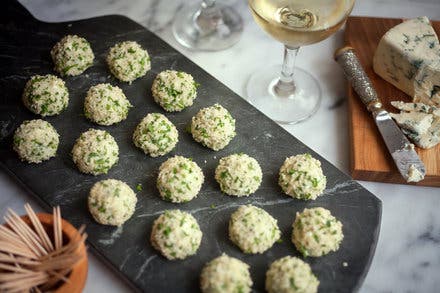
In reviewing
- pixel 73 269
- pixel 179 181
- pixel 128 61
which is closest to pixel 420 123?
pixel 179 181

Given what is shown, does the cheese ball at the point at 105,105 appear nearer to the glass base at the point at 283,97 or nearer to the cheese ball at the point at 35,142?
the cheese ball at the point at 35,142

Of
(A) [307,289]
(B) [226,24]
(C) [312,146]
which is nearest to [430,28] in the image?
(C) [312,146]

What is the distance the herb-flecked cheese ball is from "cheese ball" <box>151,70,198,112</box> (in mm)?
691

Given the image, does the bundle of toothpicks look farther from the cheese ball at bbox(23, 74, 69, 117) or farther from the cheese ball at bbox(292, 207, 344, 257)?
the cheese ball at bbox(292, 207, 344, 257)

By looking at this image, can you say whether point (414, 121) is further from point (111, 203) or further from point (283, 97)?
point (111, 203)

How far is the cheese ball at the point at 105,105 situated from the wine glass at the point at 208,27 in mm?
527

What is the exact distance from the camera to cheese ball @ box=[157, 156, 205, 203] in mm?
1906

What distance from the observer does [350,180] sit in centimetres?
199

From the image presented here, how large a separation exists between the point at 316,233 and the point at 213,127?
55 cm

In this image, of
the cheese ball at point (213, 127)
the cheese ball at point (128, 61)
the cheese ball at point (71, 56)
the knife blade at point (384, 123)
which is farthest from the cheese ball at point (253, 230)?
the cheese ball at point (71, 56)

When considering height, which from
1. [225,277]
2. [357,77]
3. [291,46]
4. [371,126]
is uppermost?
[291,46]

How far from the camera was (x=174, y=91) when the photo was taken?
7.06 ft

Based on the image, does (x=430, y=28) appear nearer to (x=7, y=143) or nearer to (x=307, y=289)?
(x=307, y=289)

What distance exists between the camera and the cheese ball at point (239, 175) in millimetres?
1924
